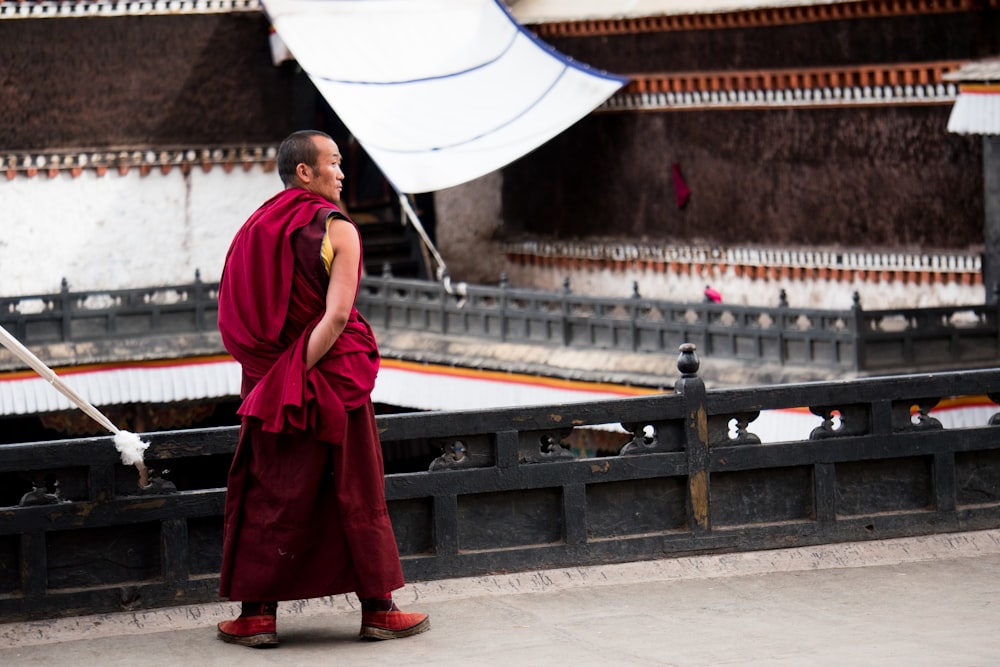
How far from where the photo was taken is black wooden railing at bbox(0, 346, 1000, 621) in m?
5.44

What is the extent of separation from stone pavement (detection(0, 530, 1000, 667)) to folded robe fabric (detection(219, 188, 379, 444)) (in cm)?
69

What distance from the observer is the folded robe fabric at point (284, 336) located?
4918mm

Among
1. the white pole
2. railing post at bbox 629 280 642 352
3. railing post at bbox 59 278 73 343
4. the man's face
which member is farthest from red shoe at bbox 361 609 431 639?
railing post at bbox 59 278 73 343

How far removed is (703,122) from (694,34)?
0.82 metres

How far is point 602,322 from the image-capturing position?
14.6 meters

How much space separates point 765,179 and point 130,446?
11.5 m

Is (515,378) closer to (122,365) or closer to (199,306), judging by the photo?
(199,306)

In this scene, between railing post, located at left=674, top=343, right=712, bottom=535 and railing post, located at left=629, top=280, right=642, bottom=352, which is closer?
railing post, located at left=674, top=343, right=712, bottom=535

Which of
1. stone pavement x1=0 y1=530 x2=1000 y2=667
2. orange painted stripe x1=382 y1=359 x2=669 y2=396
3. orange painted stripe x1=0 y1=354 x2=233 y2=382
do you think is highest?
orange painted stripe x1=0 y1=354 x2=233 y2=382

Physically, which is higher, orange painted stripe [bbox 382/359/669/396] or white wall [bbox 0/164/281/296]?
white wall [bbox 0/164/281/296]

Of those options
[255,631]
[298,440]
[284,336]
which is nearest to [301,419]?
[298,440]

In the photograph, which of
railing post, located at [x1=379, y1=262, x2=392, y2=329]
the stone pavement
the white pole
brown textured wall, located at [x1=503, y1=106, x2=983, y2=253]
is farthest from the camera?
railing post, located at [x1=379, y1=262, x2=392, y2=329]

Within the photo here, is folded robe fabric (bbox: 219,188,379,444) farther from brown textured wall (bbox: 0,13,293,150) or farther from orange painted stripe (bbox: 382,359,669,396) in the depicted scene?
brown textured wall (bbox: 0,13,293,150)

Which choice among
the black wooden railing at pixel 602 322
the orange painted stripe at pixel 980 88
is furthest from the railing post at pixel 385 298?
the orange painted stripe at pixel 980 88
